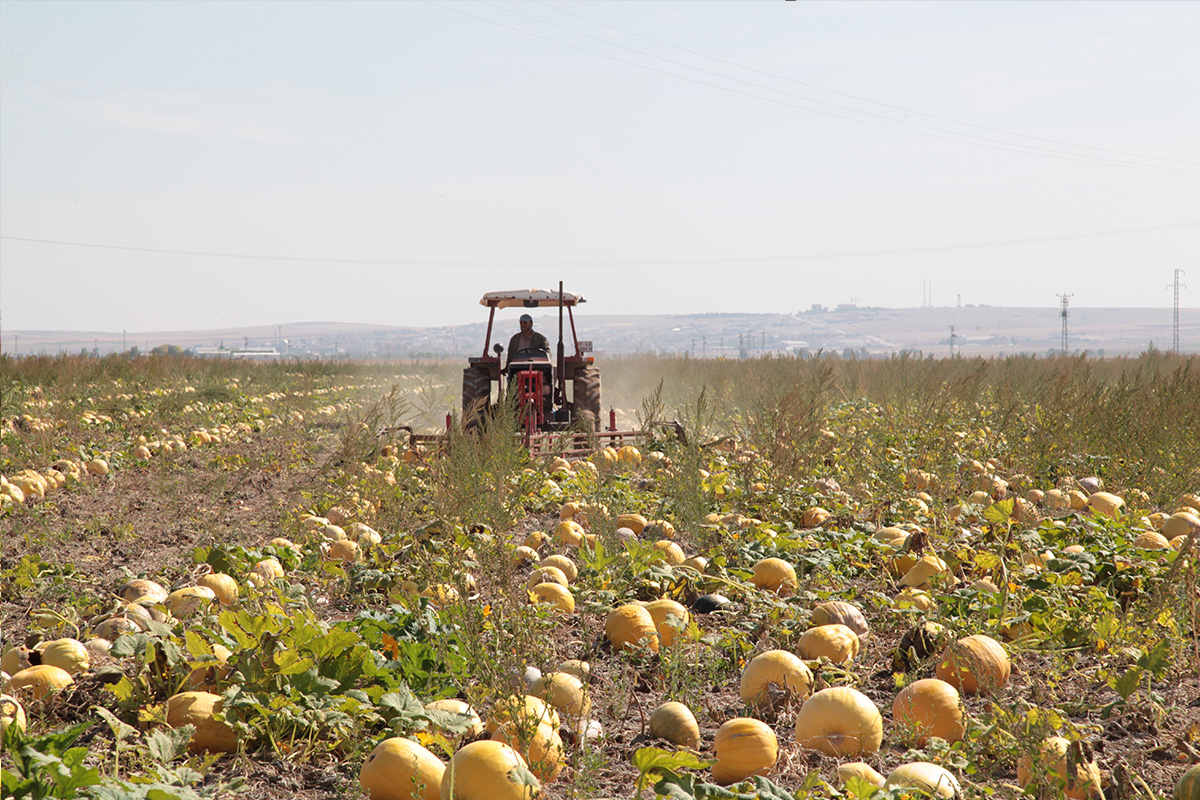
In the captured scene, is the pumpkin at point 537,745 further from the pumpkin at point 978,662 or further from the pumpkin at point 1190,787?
the pumpkin at point 1190,787

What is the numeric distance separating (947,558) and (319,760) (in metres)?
3.48

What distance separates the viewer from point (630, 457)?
9.61m

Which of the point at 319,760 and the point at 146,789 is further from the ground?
the point at 146,789

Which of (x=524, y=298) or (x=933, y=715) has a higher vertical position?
(x=524, y=298)

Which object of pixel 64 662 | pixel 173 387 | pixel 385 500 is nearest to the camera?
pixel 64 662

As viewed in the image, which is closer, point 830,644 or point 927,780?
point 927,780

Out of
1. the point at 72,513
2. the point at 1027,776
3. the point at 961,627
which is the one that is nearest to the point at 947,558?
the point at 961,627

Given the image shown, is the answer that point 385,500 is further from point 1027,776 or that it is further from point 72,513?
point 1027,776

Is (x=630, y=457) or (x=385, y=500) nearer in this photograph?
(x=385, y=500)

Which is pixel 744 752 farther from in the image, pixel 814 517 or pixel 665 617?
pixel 814 517

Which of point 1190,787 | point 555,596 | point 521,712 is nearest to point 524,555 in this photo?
point 555,596

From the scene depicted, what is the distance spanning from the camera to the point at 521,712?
8.57 feet

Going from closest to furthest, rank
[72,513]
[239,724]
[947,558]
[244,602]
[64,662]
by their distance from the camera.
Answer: [239,724] < [64,662] < [244,602] < [947,558] < [72,513]

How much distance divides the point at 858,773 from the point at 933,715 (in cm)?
61
